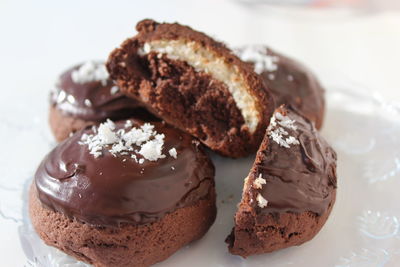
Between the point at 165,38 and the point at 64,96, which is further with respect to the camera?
the point at 64,96

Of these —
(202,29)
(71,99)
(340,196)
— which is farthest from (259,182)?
(202,29)

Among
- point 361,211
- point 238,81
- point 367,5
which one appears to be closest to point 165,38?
point 238,81

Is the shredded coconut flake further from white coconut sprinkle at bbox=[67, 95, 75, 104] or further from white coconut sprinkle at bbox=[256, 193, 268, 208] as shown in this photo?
white coconut sprinkle at bbox=[256, 193, 268, 208]

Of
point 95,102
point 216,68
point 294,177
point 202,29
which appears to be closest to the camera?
point 294,177

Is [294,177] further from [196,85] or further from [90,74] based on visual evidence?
[90,74]

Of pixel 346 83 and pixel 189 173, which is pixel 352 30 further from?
pixel 189 173

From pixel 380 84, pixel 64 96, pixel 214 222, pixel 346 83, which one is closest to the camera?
pixel 214 222

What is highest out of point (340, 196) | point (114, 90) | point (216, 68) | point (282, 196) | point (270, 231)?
point (216, 68)
